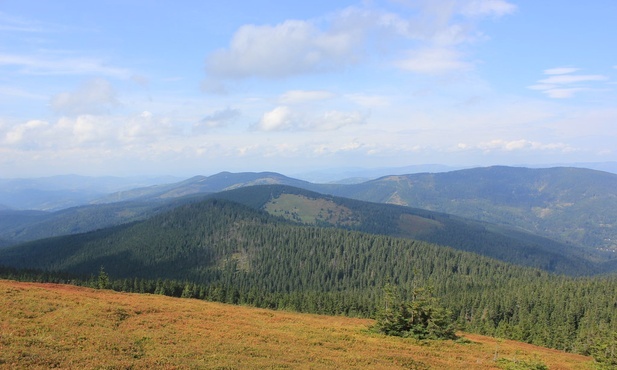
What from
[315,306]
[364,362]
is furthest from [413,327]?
[315,306]

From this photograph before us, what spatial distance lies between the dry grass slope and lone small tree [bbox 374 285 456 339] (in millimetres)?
2348

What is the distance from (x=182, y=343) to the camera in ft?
107

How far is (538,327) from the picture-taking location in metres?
115

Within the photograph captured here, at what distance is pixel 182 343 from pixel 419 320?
34500 mm

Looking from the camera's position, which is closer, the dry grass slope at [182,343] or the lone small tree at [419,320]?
the dry grass slope at [182,343]

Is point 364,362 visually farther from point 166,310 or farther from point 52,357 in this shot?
point 166,310

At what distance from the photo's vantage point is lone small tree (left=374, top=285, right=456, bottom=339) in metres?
49.3

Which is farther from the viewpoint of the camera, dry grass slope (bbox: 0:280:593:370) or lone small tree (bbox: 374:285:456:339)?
lone small tree (bbox: 374:285:456:339)

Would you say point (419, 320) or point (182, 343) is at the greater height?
point (182, 343)

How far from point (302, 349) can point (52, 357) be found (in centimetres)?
2192

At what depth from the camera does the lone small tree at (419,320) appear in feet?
162

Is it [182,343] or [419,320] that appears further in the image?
[419,320]

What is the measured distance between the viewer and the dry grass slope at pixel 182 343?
84.0 feet

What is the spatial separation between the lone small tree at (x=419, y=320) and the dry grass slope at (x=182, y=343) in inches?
92.5
